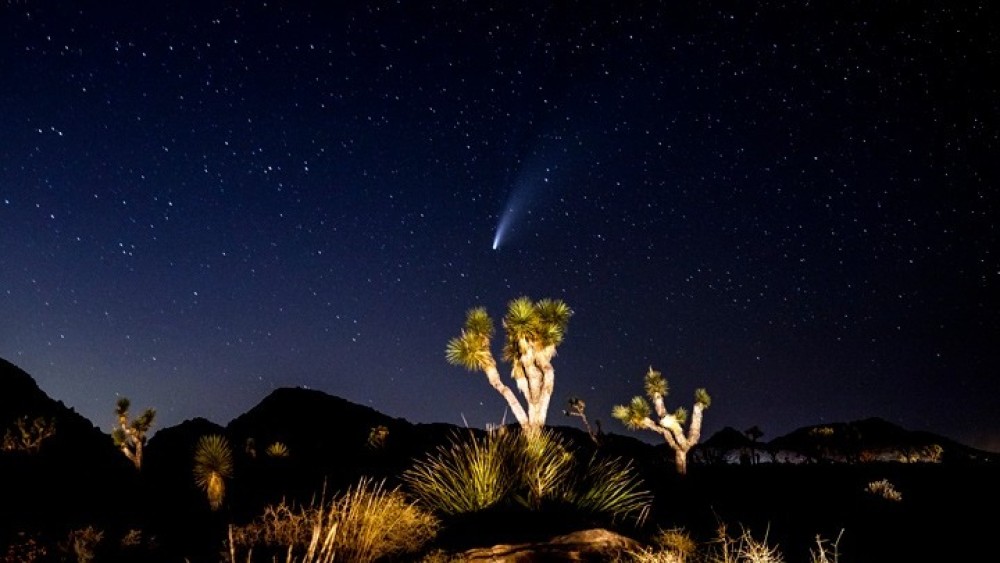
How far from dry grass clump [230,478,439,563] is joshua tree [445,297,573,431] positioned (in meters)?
7.10

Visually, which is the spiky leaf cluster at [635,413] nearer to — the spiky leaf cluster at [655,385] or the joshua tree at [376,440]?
the spiky leaf cluster at [655,385]

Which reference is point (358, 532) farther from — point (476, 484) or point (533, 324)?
point (533, 324)

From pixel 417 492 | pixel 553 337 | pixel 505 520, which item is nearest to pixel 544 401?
pixel 553 337

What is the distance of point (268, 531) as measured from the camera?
26.6ft

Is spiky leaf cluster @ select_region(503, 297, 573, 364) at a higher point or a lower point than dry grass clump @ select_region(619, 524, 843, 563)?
higher

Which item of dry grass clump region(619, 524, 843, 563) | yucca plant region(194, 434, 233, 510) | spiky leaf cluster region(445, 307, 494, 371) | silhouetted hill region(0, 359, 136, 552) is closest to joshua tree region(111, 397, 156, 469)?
silhouetted hill region(0, 359, 136, 552)

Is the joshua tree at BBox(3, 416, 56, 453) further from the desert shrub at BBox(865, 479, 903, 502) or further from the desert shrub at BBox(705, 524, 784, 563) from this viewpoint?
the desert shrub at BBox(865, 479, 903, 502)

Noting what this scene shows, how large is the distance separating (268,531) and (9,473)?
18.9 m

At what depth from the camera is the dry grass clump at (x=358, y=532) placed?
675 cm

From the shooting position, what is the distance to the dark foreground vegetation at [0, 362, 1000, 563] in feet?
25.0

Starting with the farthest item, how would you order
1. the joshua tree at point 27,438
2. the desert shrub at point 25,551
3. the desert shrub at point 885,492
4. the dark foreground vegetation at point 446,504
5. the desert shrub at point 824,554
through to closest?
the joshua tree at point 27,438 < the desert shrub at point 885,492 < the desert shrub at point 25,551 < the dark foreground vegetation at point 446,504 < the desert shrub at point 824,554

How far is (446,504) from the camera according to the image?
9008mm

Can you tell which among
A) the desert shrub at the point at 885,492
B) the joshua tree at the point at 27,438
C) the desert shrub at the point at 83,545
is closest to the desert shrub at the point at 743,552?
the desert shrub at the point at 83,545

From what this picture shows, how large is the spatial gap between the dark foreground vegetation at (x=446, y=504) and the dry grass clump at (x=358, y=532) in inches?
1.6
